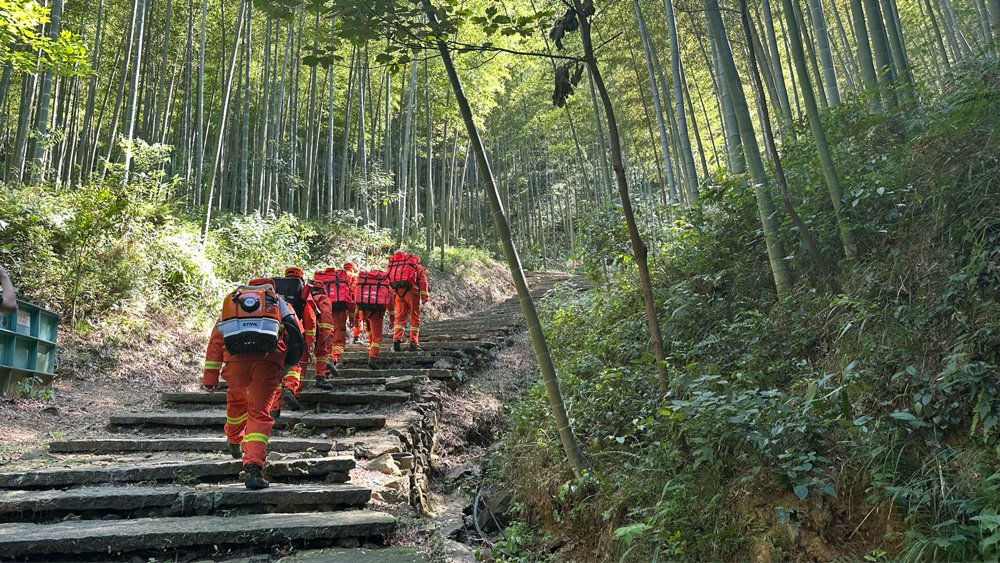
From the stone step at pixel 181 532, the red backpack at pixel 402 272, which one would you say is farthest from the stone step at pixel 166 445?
the red backpack at pixel 402 272

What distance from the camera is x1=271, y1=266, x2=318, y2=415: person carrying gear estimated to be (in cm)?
521

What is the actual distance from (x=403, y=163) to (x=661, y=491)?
12.9m

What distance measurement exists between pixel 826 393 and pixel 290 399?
4.52 metres

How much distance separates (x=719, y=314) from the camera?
4.09 meters

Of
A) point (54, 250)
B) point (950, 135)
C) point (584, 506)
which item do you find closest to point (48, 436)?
point (54, 250)

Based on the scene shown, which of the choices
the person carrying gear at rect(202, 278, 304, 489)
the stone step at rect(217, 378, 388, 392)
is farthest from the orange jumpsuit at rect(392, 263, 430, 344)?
the person carrying gear at rect(202, 278, 304, 489)

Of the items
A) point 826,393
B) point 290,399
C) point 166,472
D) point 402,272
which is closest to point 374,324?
point 402,272

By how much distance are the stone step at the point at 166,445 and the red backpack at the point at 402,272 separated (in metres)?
3.17

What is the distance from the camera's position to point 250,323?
12.4 ft

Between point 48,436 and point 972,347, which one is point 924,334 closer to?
point 972,347

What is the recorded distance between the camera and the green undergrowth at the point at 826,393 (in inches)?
84.7

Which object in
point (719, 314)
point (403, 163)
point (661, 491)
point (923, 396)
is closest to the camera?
point (923, 396)

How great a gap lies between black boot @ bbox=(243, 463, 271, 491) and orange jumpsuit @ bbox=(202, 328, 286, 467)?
0.03 meters

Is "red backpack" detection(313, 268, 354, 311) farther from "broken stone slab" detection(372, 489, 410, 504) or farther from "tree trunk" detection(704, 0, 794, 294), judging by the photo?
"tree trunk" detection(704, 0, 794, 294)
